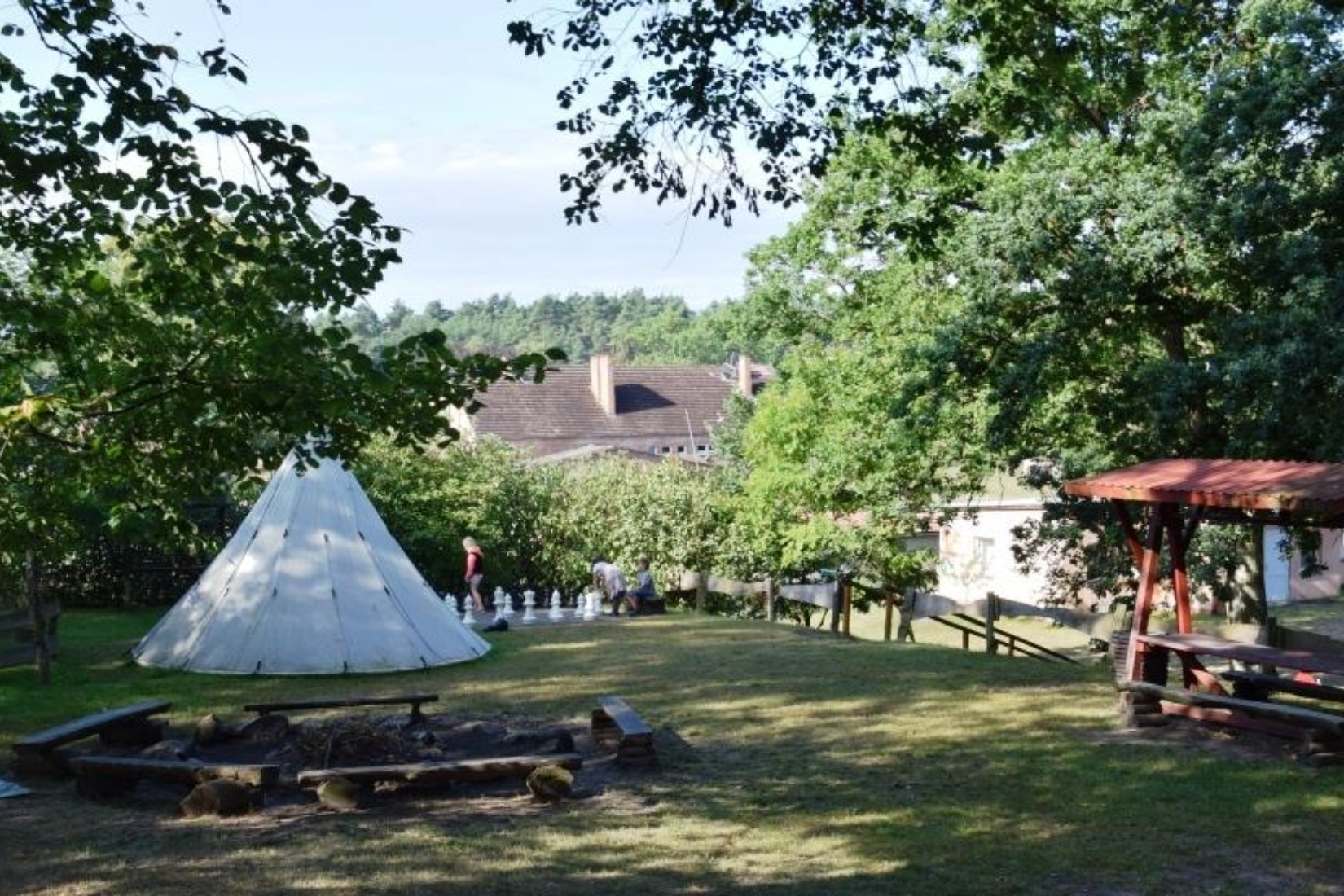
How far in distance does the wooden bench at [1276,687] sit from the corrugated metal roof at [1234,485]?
1439mm

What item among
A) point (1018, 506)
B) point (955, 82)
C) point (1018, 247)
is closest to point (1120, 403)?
point (1018, 247)

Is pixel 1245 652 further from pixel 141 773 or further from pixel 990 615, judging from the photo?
pixel 141 773

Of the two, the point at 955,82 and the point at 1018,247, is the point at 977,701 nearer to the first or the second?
the point at 1018,247

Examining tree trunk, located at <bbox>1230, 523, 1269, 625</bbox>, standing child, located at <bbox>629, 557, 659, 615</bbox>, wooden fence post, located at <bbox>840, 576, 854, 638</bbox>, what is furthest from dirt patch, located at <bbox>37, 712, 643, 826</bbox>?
tree trunk, located at <bbox>1230, 523, 1269, 625</bbox>

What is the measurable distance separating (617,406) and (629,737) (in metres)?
69.6

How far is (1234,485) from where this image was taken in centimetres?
1134

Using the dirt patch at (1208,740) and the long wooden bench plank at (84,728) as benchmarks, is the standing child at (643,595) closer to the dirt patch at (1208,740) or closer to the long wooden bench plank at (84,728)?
the long wooden bench plank at (84,728)

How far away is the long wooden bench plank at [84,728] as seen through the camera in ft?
36.1

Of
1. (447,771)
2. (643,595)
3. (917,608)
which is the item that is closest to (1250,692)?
(917,608)

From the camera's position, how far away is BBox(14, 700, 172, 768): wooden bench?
11.0 m

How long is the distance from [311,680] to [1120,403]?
11409 mm

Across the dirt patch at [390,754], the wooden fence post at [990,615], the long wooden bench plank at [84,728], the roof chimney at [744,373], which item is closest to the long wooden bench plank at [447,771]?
the dirt patch at [390,754]

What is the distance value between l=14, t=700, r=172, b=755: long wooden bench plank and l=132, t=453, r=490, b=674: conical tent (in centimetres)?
475

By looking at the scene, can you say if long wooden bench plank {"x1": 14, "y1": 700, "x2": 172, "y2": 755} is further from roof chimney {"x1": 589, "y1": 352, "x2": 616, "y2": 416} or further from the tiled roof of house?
roof chimney {"x1": 589, "y1": 352, "x2": 616, "y2": 416}
